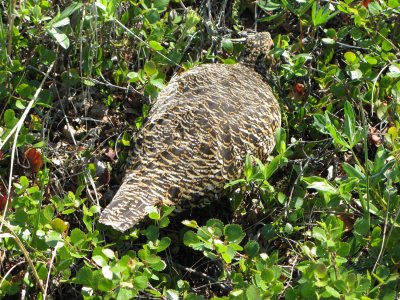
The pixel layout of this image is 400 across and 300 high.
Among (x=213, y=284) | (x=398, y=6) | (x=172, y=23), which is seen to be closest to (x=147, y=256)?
(x=213, y=284)

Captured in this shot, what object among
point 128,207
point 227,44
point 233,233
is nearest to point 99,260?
point 128,207

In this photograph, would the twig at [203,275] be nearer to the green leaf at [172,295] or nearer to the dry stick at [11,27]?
the green leaf at [172,295]

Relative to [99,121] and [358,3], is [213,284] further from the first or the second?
[358,3]

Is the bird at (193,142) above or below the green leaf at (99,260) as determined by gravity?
above

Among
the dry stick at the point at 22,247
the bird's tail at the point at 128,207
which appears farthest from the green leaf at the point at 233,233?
the dry stick at the point at 22,247

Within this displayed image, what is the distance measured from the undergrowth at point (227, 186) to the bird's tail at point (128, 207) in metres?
0.08

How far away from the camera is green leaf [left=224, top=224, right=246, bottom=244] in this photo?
4.32 metres

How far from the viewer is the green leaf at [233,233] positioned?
4324 mm

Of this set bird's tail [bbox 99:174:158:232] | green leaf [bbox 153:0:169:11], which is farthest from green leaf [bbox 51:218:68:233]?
green leaf [bbox 153:0:169:11]

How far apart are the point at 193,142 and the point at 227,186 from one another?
0.31m

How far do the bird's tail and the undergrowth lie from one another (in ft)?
0.27

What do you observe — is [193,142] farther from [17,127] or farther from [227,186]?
[17,127]

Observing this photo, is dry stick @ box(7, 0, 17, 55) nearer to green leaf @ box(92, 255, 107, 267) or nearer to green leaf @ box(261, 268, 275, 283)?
green leaf @ box(92, 255, 107, 267)

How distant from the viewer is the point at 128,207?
4438 mm
